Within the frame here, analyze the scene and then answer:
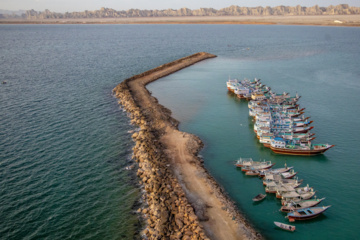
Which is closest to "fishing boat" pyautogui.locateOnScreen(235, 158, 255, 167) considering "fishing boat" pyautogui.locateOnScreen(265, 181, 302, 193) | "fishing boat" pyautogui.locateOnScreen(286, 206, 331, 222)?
"fishing boat" pyautogui.locateOnScreen(265, 181, 302, 193)

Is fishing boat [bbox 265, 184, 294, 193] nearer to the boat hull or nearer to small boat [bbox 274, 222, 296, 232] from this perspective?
small boat [bbox 274, 222, 296, 232]

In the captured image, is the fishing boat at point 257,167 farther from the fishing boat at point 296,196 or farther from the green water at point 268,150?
the fishing boat at point 296,196

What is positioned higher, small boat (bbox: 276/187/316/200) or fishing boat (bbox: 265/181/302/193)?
fishing boat (bbox: 265/181/302/193)

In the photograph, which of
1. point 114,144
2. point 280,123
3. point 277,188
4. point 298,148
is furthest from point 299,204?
point 114,144

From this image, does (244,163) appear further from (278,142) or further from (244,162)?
(278,142)

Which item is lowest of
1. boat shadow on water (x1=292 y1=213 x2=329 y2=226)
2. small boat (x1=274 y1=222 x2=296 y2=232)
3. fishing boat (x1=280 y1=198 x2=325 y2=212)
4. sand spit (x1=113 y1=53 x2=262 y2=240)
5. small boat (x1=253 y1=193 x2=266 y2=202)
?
boat shadow on water (x1=292 y1=213 x2=329 y2=226)

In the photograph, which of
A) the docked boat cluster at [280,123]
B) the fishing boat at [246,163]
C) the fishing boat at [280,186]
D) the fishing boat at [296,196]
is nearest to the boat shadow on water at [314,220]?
the fishing boat at [296,196]

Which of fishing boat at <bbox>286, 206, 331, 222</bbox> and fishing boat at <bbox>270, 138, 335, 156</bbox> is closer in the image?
fishing boat at <bbox>286, 206, 331, 222</bbox>

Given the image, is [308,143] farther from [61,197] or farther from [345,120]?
[61,197]
